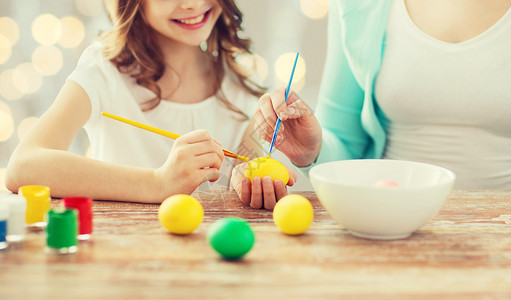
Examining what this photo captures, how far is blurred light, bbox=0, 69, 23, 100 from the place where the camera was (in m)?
1.88

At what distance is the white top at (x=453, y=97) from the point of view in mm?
1147

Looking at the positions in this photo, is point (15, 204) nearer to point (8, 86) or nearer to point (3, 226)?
point (3, 226)

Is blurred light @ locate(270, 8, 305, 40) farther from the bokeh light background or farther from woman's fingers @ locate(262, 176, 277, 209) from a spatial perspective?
woman's fingers @ locate(262, 176, 277, 209)

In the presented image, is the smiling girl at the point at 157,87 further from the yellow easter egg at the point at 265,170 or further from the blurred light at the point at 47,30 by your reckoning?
the blurred light at the point at 47,30

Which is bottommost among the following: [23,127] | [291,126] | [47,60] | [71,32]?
[23,127]

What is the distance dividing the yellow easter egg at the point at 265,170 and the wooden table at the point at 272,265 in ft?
0.48

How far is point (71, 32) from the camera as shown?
188cm

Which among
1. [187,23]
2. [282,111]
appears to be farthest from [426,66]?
[187,23]

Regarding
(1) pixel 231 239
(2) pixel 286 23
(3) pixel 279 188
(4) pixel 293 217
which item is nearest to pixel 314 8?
(2) pixel 286 23

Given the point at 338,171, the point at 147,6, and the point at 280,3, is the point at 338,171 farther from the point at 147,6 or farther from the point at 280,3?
the point at 280,3

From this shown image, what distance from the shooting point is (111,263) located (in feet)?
1.91

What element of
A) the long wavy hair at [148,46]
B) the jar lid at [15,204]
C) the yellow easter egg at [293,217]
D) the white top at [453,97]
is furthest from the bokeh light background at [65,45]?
the jar lid at [15,204]

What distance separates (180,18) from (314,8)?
2.65 feet

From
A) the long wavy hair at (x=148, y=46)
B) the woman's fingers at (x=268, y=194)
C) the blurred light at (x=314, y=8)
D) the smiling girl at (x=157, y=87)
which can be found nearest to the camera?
the woman's fingers at (x=268, y=194)
